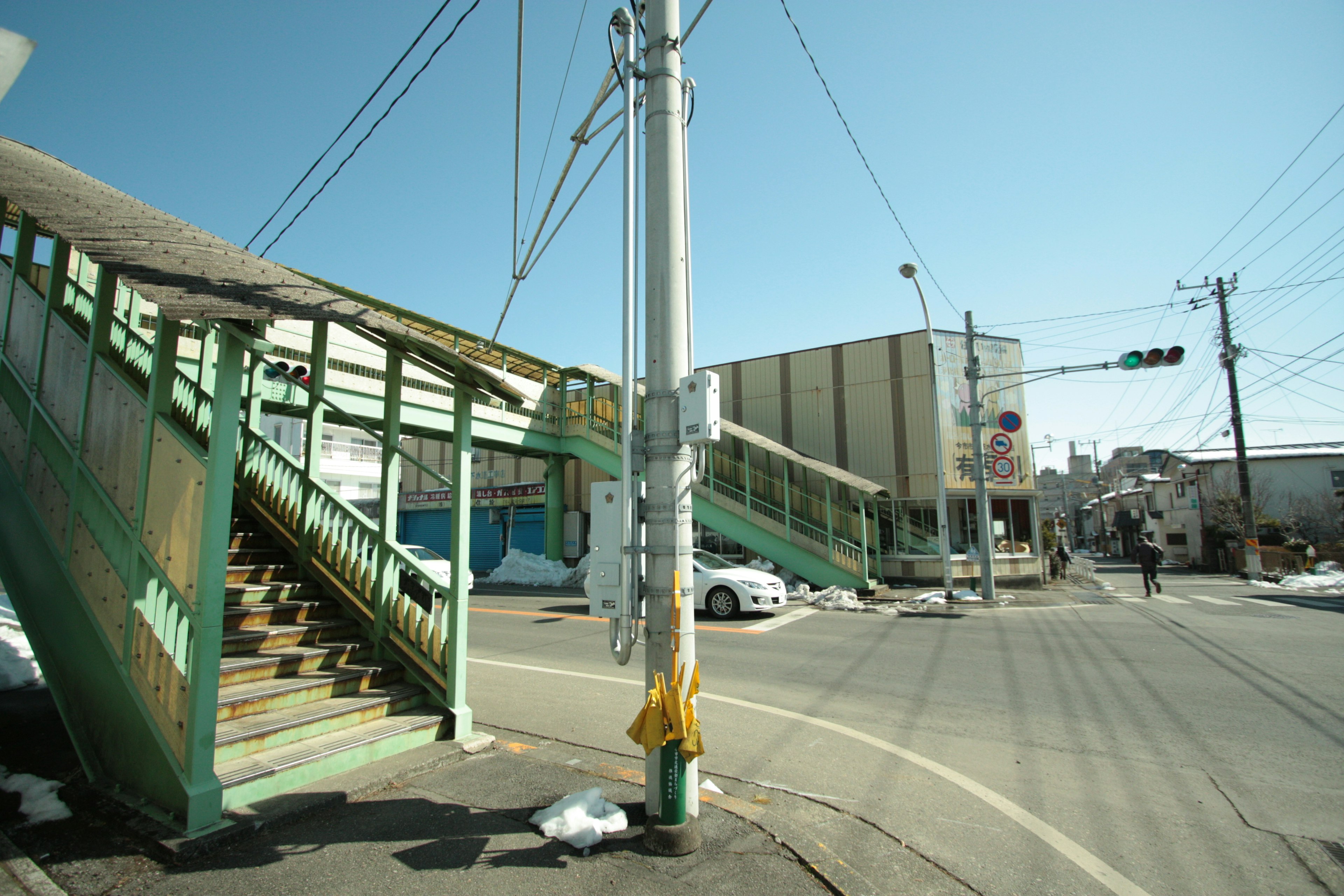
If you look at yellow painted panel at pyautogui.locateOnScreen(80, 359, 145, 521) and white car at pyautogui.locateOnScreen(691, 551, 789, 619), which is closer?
yellow painted panel at pyautogui.locateOnScreen(80, 359, 145, 521)

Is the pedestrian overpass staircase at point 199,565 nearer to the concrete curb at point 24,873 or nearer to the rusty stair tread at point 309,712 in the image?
the rusty stair tread at point 309,712

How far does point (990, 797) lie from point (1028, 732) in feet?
5.65

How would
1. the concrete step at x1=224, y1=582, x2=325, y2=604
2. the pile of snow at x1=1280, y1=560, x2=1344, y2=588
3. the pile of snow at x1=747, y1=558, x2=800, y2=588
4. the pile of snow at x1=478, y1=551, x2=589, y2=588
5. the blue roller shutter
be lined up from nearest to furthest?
the concrete step at x1=224, y1=582, x2=325, y2=604 < the pile of snow at x1=747, y1=558, x2=800, y2=588 < the pile of snow at x1=1280, y1=560, x2=1344, y2=588 < the pile of snow at x1=478, y1=551, x2=589, y2=588 < the blue roller shutter

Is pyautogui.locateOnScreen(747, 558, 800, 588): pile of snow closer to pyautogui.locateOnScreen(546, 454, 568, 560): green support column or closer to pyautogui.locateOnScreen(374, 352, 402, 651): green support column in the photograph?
pyautogui.locateOnScreen(546, 454, 568, 560): green support column

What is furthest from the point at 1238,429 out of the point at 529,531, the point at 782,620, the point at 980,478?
the point at 529,531

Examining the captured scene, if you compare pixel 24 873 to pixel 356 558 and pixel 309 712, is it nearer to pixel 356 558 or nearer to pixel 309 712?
pixel 309 712

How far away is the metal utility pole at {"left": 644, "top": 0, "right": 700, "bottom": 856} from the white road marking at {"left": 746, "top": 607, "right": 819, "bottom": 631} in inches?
318

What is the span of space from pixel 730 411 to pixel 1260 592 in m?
17.3

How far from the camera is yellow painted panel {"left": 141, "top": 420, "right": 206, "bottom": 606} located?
367 centimetres

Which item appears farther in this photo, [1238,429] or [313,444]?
[1238,429]

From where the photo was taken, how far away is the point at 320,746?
4309 millimetres

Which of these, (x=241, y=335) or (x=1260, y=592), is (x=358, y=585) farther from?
(x=1260, y=592)

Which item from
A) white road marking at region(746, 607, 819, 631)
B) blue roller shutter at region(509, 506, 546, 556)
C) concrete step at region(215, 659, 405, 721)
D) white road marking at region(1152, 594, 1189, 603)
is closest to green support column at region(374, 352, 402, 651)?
concrete step at region(215, 659, 405, 721)

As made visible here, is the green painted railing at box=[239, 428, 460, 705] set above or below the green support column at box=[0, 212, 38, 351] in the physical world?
below
